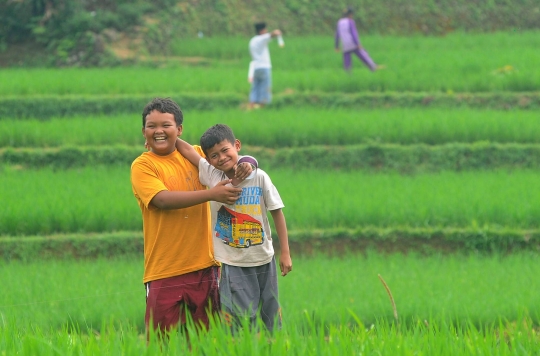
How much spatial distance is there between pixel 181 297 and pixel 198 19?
44.6 feet

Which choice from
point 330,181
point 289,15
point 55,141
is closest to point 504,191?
point 330,181

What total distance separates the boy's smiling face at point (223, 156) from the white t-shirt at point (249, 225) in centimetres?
10

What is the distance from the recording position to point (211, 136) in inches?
146

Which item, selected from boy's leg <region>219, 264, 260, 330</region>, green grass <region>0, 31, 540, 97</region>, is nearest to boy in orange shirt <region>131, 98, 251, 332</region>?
boy's leg <region>219, 264, 260, 330</region>

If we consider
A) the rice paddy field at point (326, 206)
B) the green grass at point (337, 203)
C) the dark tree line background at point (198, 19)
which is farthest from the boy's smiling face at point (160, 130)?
the dark tree line background at point (198, 19)

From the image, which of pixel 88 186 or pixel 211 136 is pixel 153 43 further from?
pixel 211 136

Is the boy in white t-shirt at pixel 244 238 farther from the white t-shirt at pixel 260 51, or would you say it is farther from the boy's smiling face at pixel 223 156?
the white t-shirt at pixel 260 51

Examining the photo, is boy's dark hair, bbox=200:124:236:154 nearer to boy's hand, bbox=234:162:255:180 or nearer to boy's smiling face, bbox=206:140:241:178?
boy's smiling face, bbox=206:140:241:178

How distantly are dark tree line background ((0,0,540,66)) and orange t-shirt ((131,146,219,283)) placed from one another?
37.2 feet

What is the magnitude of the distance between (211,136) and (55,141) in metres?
6.70

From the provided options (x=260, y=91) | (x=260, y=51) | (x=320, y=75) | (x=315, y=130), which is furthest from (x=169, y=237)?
(x=320, y=75)

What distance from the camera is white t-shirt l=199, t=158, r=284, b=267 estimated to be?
3766mm

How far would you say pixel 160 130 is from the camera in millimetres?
3791

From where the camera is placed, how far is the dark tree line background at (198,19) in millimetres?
15211
